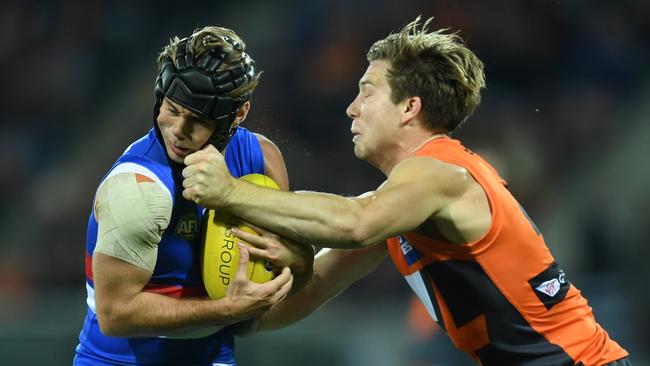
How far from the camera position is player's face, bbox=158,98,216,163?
12.5ft

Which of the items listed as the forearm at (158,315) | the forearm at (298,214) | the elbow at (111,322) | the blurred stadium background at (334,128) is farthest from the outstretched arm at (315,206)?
the blurred stadium background at (334,128)

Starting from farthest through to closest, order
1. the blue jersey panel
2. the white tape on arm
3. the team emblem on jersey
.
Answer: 1. the team emblem on jersey
2. the blue jersey panel
3. the white tape on arm

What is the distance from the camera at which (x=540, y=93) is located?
393 inches

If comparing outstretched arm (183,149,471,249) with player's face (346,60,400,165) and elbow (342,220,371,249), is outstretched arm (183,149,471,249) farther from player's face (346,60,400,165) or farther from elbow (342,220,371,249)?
player's face (346,60,400,165)

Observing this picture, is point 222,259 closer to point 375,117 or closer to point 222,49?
point 222,49

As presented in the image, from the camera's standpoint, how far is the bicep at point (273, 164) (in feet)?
14.3

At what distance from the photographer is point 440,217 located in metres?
3.88

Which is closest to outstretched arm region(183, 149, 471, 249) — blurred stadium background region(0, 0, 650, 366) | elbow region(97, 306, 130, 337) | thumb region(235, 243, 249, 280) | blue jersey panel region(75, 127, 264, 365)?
thumb region(235, 243, 249, 280)

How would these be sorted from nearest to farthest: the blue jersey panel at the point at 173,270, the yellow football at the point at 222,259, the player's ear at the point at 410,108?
1. the yellow football at the point at 222,259
2. the blue jersey panel at the point at 173,270
3. the player's ear at the point at 410,108

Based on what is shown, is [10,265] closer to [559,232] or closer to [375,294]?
[375,294]

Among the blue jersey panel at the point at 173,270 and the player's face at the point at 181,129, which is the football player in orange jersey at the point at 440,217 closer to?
the player's face at the point at 181,129

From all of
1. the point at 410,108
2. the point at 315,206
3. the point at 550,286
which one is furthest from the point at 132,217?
the point at 550,286

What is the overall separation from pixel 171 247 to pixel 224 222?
0.29 meters

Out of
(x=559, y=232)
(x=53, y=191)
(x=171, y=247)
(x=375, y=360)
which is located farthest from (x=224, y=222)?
(x=53, y=191)
